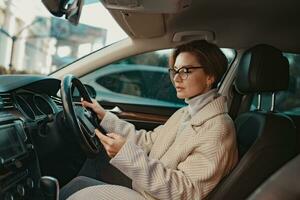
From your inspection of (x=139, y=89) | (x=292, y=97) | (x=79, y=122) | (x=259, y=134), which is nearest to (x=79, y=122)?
(x=79, y=122)

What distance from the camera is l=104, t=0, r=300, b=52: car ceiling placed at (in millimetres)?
2426

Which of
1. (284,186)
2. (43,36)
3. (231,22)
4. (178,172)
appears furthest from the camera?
(43,36)

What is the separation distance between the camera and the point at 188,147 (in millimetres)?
1765

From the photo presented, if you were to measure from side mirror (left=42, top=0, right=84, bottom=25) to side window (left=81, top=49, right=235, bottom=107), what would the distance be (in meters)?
1.25


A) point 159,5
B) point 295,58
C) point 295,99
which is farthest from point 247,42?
point 159,5

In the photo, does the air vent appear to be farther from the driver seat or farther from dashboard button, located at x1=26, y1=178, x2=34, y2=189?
the driver seat

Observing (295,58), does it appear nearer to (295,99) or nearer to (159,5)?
(295,99)

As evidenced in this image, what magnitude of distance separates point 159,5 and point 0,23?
1.20 m

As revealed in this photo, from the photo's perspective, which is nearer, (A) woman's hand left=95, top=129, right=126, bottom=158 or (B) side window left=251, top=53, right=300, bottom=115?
(A) woman's hand left=95, top=129, right=126, bottom=158

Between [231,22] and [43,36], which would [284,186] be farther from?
[43,36]

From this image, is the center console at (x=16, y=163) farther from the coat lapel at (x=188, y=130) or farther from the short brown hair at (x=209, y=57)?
the short brown hair at (x=209, y=57)

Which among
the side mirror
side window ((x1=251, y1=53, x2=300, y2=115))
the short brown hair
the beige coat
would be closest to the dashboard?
the beige coat

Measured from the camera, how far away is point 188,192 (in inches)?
66.2

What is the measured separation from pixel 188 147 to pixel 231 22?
3.78ft
